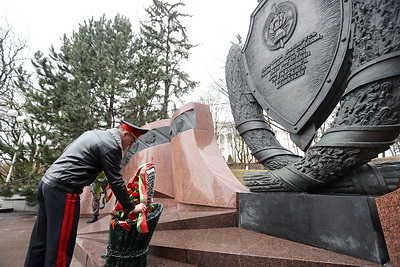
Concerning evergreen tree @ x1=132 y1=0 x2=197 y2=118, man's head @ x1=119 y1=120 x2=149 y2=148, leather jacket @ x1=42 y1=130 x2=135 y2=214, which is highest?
evergreen tree @ x1=132 y1=0 x2=197 y2=118

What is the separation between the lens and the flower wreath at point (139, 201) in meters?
1.86

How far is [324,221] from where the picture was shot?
1.93 metres

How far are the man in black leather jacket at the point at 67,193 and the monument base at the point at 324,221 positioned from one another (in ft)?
4.61

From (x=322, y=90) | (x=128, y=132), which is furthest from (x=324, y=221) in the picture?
(x=128, y=132)

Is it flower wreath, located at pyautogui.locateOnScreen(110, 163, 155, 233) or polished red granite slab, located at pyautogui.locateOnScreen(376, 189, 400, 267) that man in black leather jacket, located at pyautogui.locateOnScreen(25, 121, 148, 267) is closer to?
flower wreath, located at pyautogui.locateOnScreen(110, 163, 155, 233)

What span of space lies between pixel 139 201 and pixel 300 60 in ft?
7.77

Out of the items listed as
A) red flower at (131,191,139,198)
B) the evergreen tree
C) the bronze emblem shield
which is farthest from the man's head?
the evergreen tree

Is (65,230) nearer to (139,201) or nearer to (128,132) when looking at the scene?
(139,201)

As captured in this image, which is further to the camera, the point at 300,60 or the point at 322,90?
the point at 300,60

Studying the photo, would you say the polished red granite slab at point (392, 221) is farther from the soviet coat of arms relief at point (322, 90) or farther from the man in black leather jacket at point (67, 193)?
the man in black leather jacket at point (67, 193)

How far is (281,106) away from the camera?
2777 millimetres

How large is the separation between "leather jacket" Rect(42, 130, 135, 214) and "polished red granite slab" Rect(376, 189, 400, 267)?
185cm

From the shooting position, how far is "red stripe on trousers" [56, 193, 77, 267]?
168 centimetres

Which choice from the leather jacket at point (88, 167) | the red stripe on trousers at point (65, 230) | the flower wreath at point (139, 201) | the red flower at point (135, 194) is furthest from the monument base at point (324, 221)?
the red stripe on trousers at point (65, 230)
